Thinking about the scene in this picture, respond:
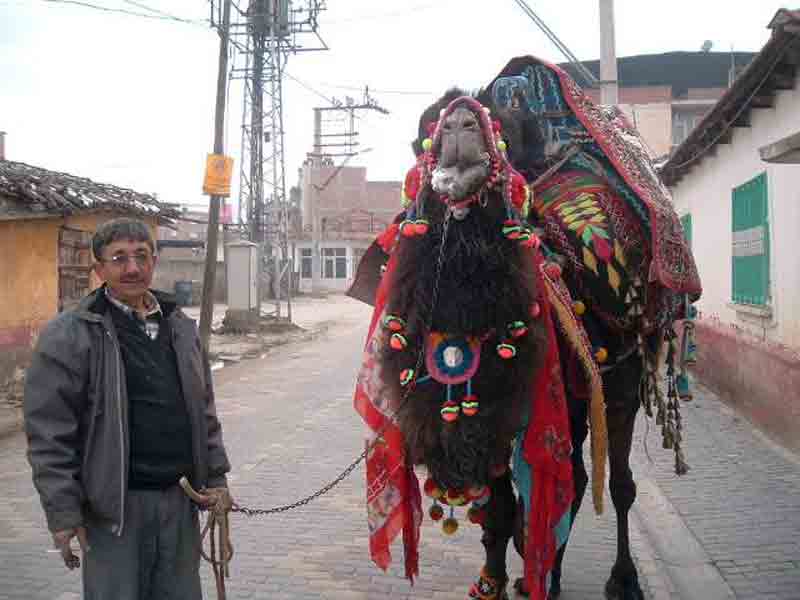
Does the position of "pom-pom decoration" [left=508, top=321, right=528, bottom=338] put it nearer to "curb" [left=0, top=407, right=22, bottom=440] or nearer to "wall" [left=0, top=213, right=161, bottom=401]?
"curb" [left=0, top=407, right=22, bottom=440]

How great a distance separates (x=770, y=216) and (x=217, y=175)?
26.6 feet

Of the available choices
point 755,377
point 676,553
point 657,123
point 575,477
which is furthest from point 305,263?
point 575,477

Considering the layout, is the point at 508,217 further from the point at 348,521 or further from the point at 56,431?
the point at 348,521

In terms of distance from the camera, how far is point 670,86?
28266 millimetres

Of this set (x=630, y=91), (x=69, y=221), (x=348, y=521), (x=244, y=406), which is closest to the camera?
(x=348, y=521)

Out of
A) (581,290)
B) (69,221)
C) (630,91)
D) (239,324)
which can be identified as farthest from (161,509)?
(630,91)

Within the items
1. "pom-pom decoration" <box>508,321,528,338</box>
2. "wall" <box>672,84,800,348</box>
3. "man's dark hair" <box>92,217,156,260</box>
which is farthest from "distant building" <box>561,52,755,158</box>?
"man's dark hair" <box>92,217,156,260</box>

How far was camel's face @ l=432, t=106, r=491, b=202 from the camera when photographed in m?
2.71

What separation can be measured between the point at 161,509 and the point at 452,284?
1.27 meters

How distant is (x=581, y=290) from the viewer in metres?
3.54

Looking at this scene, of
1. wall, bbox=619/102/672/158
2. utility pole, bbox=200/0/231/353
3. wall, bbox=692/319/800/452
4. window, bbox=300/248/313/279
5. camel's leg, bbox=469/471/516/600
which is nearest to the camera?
camel's leg, bbox=469/471/516/600

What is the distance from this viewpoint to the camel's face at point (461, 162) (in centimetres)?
271

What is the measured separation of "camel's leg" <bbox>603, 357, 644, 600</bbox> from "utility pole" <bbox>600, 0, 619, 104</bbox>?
892 cm

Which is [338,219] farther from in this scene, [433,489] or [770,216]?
[433,489]
